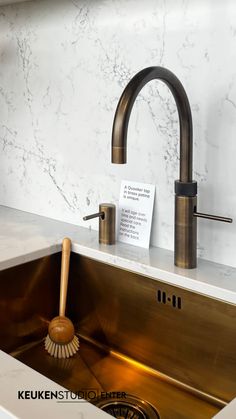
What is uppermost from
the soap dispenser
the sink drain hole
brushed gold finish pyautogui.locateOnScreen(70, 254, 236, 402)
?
the soap dispenser

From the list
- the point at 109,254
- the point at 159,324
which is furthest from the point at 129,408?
the point at 109,254

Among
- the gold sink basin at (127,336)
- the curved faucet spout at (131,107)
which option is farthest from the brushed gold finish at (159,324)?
the curved faucet spout at (131,107)

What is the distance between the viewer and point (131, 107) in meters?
A: 0.90

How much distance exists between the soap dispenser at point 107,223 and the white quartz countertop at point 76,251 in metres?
0.02

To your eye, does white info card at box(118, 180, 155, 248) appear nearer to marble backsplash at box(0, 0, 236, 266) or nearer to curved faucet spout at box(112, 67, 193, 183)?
marble backsplash at box(0, 0, 236, 266)

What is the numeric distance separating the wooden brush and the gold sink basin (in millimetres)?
18

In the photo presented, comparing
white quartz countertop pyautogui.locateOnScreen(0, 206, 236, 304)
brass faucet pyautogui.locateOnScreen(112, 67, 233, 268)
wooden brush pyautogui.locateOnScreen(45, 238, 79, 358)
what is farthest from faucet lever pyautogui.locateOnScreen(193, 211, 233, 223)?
wooden brush pyautogui.locateOnScreen(45, 238, 79, 358)

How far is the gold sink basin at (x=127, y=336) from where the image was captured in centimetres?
96

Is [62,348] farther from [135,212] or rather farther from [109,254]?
[135,212]

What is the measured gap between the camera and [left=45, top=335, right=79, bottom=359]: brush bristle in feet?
3.57

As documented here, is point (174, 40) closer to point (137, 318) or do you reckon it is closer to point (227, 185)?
point (227, 185)

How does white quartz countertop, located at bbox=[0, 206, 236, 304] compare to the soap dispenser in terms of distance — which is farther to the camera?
the soap dispenser

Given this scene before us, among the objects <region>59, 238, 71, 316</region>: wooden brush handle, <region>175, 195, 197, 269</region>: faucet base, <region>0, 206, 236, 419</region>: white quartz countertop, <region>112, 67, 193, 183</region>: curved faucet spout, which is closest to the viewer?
<region>0, 206, 236, 419</region>: white quartz countertop

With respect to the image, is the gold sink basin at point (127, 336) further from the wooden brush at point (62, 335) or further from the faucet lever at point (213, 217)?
the faucet lever at point (213, 217)
